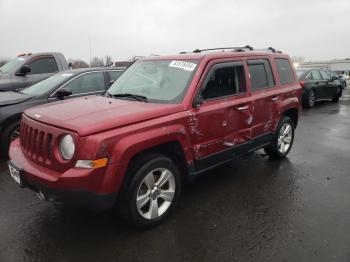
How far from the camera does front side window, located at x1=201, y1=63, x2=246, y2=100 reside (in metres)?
4.13

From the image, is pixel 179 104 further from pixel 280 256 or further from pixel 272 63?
pixel 272 63

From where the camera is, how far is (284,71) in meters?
5.86

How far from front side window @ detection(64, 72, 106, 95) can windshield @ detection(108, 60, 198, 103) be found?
2.20m

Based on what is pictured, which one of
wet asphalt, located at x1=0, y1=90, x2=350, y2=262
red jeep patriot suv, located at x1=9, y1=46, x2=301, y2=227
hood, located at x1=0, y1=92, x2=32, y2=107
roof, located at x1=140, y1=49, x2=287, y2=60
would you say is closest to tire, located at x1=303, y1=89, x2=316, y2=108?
wet asphalt, located at x1=0, y1=90, x2=350, y2=262

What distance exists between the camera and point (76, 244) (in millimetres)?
3307

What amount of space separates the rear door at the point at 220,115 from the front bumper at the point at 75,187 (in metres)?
1.26

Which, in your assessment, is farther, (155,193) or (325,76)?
(325,76)

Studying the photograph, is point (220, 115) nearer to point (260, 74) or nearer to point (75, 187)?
point (260, 74)

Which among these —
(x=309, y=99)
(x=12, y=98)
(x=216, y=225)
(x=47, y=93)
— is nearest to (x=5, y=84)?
(x=12, y=98)

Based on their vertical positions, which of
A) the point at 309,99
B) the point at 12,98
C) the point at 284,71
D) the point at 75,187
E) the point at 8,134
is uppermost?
the point at 284,71

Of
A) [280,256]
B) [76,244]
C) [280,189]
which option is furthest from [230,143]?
[76,244]

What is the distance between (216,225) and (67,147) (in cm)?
180

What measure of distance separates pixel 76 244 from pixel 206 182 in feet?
7.29

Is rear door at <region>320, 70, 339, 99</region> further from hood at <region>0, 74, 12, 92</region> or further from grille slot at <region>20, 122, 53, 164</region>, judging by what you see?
grille slot at <region>20, 122, 53, 164</region>
